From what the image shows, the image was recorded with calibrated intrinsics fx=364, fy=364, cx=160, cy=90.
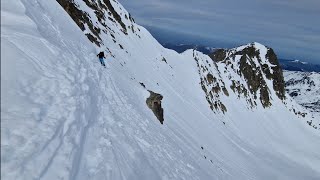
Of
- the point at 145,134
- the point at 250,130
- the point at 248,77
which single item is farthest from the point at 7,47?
the point at 248,77

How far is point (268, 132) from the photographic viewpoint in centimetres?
11356

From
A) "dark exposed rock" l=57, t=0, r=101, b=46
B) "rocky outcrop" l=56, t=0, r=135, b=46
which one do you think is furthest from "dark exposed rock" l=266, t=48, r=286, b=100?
"dark exposed rock" l=57, t=0, r=101, b=46

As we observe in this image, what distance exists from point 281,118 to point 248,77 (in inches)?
795

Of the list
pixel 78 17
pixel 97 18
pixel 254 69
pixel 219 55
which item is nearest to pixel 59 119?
pixel 78 17

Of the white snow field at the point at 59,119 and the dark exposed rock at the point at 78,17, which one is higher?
the dark exposed rock at the point at 78,17

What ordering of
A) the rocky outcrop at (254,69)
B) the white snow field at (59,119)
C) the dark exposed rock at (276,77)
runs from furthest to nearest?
1. the dark exposed rock at (276,77)
2. the rocky outcrop at (254,69)
3. the white snow field at (59,119)

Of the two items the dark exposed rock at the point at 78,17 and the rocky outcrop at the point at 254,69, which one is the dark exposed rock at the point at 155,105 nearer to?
the dark exposed rock at the point at 78,17

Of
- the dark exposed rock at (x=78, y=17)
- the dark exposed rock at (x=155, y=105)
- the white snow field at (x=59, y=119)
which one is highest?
the dark exposed rock at (x=78, y=17)

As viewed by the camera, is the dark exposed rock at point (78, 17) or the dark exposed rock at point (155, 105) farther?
the dark exposed rock at point (78, 17)

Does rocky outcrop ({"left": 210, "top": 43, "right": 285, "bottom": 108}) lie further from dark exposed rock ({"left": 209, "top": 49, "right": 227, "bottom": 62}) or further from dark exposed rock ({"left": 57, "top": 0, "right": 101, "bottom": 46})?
dark exposed rock ({"left": 57, "top": 0, "right": 101, "bottom": 46})

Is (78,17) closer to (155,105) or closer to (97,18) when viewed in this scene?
(97,18)

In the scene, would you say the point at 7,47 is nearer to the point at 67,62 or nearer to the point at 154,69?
the point at 67,62

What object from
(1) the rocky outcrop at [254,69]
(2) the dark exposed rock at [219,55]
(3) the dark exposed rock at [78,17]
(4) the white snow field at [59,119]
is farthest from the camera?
(2) the dark exposed rock at [219,55]

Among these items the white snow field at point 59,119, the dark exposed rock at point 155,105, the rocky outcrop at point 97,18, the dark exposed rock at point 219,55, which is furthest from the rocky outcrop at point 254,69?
the white snow field at point 59,119
